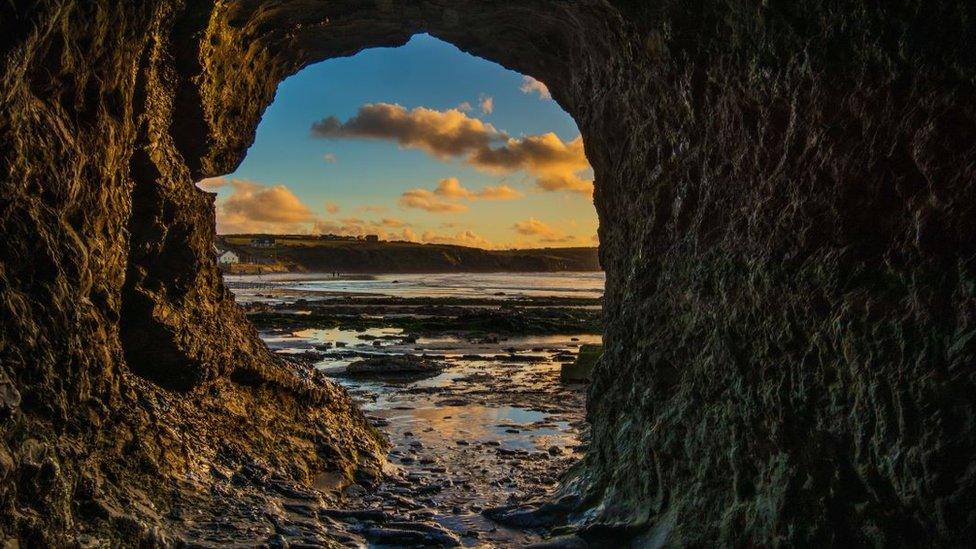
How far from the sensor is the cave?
4.01 meters

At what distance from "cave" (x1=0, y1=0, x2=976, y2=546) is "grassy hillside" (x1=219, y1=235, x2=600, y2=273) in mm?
135399

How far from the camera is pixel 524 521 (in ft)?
25.8

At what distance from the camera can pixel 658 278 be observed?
24.2ft

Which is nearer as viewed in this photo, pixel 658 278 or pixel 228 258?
pixel 658 278

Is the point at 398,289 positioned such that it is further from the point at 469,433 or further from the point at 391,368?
the point at 469,433

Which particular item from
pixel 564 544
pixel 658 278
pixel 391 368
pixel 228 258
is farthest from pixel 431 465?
pixel 228 258

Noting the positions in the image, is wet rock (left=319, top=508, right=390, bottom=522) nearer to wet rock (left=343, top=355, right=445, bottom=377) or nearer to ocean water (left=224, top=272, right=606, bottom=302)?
wet rock (left=343, top=355, right=445, bottom=377)

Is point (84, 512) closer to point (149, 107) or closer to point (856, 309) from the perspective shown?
point (149, 107)

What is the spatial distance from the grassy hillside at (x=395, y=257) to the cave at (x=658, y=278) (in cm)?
13540

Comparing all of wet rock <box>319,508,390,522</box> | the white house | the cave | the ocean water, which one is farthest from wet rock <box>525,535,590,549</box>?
the white house


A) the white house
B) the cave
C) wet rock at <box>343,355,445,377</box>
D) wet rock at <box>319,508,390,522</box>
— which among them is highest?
the cave

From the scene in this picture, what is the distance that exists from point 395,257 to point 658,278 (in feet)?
504

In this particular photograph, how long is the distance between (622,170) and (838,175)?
4218 mm

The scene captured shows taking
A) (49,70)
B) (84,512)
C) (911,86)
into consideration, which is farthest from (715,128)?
(84,512)
